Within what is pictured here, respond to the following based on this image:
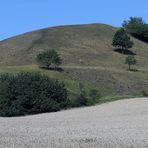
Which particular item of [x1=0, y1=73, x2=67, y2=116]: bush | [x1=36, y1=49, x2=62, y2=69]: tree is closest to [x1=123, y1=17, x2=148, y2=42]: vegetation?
[x1=36, y1=49, x2=62, y2=69]: tree

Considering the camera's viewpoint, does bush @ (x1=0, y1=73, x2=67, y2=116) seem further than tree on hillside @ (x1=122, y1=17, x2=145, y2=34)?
No

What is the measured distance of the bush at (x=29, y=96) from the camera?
56.0m

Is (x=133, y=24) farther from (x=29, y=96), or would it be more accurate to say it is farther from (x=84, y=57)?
(x=29, y=96)

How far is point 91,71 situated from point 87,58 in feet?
52.8

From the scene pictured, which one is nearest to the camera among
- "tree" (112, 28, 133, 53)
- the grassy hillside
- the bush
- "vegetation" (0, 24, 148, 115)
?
the bush

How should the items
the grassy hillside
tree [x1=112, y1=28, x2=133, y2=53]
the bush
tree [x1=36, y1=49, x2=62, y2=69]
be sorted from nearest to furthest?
1. the bush
2. the grassy hillside
3. tree [x1=36, y1=49, x2=62, y2=69]
4. tree [x1=112, y1=28, x2=133, y2=53]

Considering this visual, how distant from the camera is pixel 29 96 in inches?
2235

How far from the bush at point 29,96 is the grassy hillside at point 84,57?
31023 millimetres

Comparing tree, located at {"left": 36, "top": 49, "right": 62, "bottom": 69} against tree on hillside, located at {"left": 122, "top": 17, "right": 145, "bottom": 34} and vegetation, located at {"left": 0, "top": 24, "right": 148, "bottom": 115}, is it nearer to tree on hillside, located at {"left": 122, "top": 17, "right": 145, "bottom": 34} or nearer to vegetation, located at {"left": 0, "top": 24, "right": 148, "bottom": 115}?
vegetation, located at {"left": 0, "top": 24, "right": 148, "bottom": 115}

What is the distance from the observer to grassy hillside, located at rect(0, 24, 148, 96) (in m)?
109

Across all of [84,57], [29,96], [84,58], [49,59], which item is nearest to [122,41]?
[84,57]

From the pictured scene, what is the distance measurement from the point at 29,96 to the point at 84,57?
3080 inches

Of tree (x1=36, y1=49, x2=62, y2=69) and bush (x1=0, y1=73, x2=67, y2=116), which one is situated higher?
bush (x1=0, y1=73, x2=67, y2=116)

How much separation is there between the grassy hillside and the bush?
31.0m
